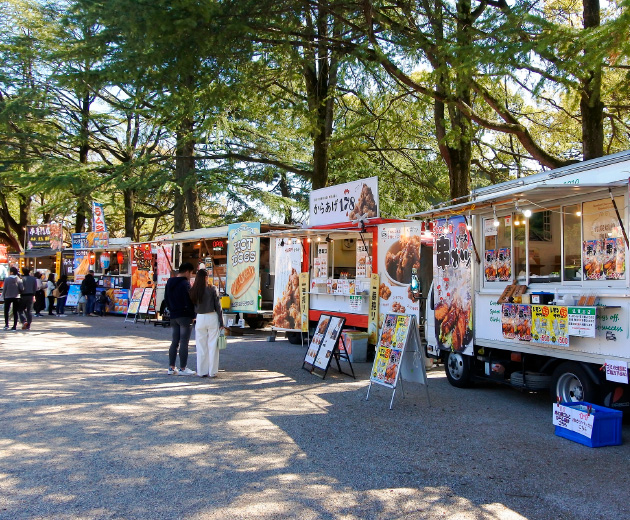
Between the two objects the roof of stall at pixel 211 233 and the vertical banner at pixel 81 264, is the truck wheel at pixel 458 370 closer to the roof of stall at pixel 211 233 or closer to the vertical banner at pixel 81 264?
the roof of stall at pixel 211 233

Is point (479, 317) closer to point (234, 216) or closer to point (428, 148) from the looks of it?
point (428, 148)

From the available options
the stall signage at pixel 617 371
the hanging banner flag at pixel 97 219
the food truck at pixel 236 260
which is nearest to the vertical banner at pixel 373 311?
the food truck at pixel 236 260

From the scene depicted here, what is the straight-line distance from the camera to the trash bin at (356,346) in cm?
1157

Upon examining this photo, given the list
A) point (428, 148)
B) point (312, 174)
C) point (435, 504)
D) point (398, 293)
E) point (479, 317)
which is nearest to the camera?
point (435, 504)

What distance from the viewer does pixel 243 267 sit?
14859 mm

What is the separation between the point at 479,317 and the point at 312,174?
32.3 ft

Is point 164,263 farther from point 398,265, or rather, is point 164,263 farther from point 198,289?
point 198,289

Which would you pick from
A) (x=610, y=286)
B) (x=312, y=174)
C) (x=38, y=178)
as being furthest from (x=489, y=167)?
(x=38, y=178)

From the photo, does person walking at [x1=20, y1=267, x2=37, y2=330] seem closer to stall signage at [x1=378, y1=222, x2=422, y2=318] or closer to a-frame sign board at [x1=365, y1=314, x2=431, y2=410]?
stall signage at [x1=378, y1=222, x2=422, y2=318]

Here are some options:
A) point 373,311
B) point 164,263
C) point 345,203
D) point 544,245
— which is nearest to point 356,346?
point 373,311

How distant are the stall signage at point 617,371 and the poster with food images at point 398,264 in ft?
17.4

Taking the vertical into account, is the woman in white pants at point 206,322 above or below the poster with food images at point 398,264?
below

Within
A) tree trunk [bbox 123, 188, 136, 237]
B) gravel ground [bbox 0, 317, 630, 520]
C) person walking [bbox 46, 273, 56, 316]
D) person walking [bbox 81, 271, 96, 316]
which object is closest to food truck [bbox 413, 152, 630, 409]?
gravel ground [bbox 0, 317, 630, 520]

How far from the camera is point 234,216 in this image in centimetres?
2639
